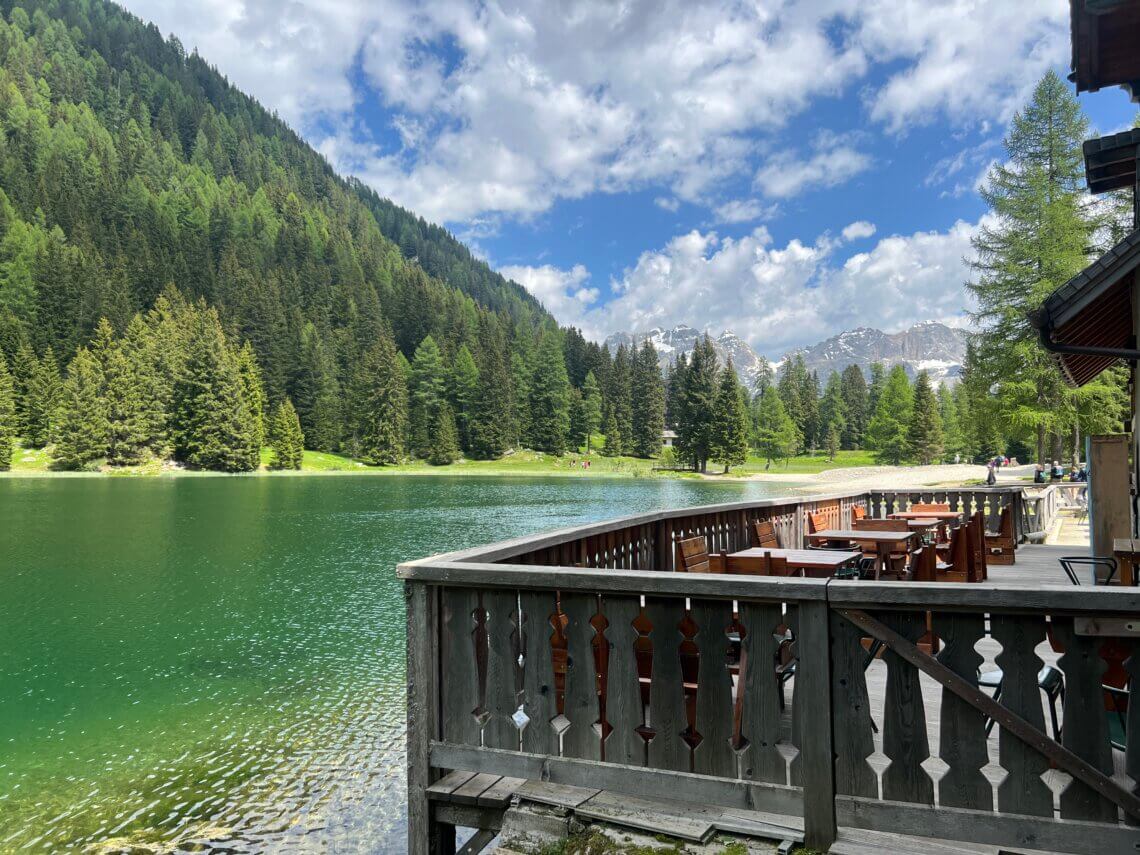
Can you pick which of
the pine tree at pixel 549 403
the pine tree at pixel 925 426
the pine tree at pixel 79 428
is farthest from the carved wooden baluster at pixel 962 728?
the pine tree at pixel 549 403

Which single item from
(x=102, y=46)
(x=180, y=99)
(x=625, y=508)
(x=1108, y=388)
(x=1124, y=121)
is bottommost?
(x=625, y=508)

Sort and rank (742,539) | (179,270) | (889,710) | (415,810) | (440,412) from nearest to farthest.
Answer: (889,710) → (415,810) → (742,539) → (440,412) → (179,270)

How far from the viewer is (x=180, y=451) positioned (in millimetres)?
80938

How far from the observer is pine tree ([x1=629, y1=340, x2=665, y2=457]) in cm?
10862

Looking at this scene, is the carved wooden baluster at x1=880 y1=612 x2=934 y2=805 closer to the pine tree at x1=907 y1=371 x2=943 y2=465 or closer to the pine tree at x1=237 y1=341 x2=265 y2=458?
the pine tree at x1=237 y1=341 x2=265 y2=458

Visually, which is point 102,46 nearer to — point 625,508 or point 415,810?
point 625,508

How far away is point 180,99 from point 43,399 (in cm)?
14277

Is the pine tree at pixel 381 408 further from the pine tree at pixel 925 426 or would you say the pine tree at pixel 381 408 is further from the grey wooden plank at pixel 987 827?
the grey wooden plank at pixel 987 827

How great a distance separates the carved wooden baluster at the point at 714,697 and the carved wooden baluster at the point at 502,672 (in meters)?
0.94

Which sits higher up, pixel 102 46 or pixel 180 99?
pixel 102 46

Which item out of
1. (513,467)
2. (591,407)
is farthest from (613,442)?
(513,467)

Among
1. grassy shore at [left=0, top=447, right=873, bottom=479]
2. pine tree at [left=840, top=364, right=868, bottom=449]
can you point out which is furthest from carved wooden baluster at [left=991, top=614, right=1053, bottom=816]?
pine tree at [left=840, top=364, right=868, bottom=449]

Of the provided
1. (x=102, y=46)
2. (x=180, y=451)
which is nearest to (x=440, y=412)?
(x=180, y=451)

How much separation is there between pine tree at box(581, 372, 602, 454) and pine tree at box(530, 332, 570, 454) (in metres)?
2.88
